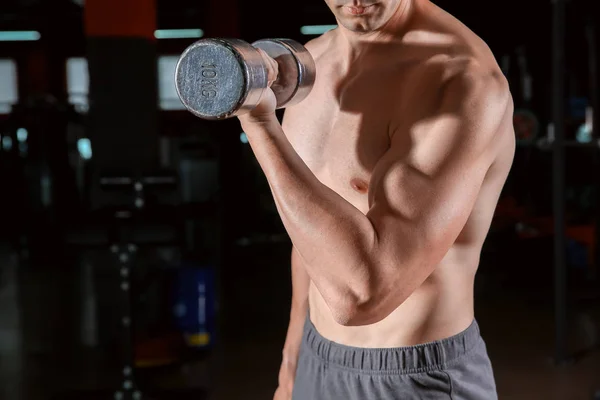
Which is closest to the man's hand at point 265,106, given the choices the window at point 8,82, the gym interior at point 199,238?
the gym interior at point 199,238

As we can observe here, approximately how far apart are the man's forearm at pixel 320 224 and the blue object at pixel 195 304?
316cm

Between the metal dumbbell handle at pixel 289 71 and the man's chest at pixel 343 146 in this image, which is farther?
the man's chest at pixel 343 146

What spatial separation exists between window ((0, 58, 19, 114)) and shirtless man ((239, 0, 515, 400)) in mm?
12319

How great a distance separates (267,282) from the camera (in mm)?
5914

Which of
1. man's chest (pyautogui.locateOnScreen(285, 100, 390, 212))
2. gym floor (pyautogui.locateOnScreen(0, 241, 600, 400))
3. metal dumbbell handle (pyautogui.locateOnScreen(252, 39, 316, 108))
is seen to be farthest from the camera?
gym floor (pyautogui.locateOnScreen(0, 241, 600, 400))

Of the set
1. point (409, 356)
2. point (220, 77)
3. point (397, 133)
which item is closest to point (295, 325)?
point (409, 356)

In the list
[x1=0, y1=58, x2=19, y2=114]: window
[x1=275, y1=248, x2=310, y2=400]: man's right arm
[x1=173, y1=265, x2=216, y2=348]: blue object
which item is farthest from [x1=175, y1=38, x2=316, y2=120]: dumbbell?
[x1=0, y1=58, x2=19, y2=114]: window

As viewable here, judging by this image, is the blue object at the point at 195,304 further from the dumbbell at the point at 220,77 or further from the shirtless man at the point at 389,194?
the dumbbell at the point at 220,77

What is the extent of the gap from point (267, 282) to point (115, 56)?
2.39m

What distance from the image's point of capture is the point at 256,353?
4039mm

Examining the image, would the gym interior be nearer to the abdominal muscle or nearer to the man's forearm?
the abdominal muscle

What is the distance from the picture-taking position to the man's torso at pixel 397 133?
100cm

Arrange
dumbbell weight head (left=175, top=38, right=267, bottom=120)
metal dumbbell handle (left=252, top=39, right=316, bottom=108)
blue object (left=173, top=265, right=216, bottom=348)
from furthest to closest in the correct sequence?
blue object (left=173, top=265, right=216, bottom=348)
metal dumbbell handle (left=252, top=39, right=316, bottom=108)
dumbbell weight head (left=175, top=38, right=267, bottom=120)

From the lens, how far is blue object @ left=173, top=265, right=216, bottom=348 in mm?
3973
